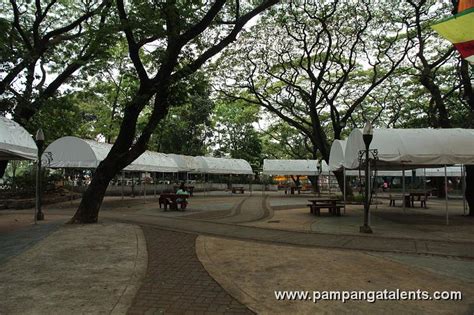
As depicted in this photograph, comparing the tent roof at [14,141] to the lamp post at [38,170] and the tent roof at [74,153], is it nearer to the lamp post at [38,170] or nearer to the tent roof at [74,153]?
the lamp post at [38,170]

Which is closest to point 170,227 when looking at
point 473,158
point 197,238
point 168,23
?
point 197,238

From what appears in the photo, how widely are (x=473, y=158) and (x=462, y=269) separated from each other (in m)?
7.04

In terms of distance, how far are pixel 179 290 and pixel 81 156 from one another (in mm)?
15711

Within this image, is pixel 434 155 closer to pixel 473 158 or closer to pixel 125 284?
pixel 473 158

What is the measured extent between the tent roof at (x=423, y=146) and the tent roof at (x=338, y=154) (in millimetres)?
2319

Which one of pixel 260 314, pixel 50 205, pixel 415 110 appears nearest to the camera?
pixel 260 314

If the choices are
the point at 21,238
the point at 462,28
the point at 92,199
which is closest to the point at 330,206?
the point at 92,199

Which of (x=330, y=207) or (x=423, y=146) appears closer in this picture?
(x=423, y=146)

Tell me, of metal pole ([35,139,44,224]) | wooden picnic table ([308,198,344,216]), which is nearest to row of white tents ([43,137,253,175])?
metal pole ([35,139,44,224])

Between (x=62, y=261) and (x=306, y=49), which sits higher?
(x=306, y=49)

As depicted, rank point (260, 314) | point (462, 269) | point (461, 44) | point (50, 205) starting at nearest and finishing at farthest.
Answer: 1. point (461, 44)
2. point (260, 314)
3. point (462, 269)
4. point (50, 205)

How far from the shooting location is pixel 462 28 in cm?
313

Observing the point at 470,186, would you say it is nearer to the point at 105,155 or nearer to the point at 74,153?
the point at 105,155

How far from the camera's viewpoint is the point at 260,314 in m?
4.19
